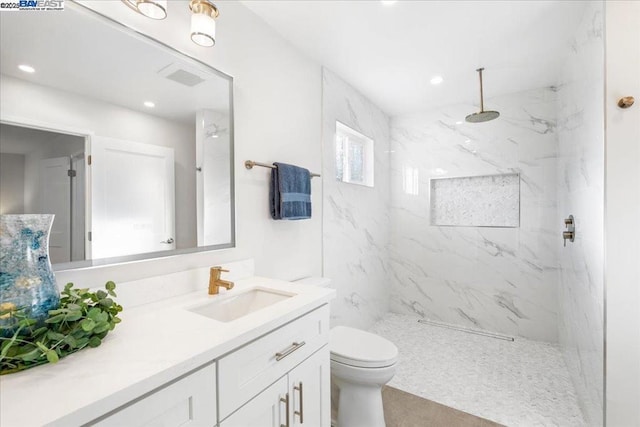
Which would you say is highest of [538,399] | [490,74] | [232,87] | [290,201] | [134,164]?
[490,74]

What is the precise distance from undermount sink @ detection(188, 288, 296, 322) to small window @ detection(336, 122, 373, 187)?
1.47m

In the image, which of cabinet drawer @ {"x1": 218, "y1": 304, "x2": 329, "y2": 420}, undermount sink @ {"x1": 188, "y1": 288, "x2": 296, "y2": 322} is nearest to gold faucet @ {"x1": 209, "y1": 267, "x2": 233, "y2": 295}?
undermount sink @ {"x1": 188, "y1": 288, "x2": 296, "y2": 322}

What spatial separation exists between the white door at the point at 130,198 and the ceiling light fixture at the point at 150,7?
498 mm

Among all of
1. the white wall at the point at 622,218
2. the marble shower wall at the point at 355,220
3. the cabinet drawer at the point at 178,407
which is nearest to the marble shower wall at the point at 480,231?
the marble shower wall at the point at 355,220

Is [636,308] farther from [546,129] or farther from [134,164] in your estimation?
[134,164]

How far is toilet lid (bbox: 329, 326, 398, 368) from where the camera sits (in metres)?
1.57

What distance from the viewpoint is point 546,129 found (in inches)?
109

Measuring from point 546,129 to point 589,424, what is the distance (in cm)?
239

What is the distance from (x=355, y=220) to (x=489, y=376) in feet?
5.36

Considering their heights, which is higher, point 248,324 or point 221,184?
point 221,184

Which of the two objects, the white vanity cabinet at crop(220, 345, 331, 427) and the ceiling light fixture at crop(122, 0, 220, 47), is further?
the ceiling light fixture at crop(122, 0, 220, 47)

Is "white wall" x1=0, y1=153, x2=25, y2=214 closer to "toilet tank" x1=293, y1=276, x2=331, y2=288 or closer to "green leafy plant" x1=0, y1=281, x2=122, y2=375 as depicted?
"green leafy plant" x1=0, y1=281, x2=122, y2=375

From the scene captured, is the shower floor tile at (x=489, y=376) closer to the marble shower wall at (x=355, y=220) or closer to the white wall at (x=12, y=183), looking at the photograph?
the marble shower wall at (x=355, y=220)

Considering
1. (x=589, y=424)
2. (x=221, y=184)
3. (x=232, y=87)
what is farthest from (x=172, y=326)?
(x=589, y=424)
